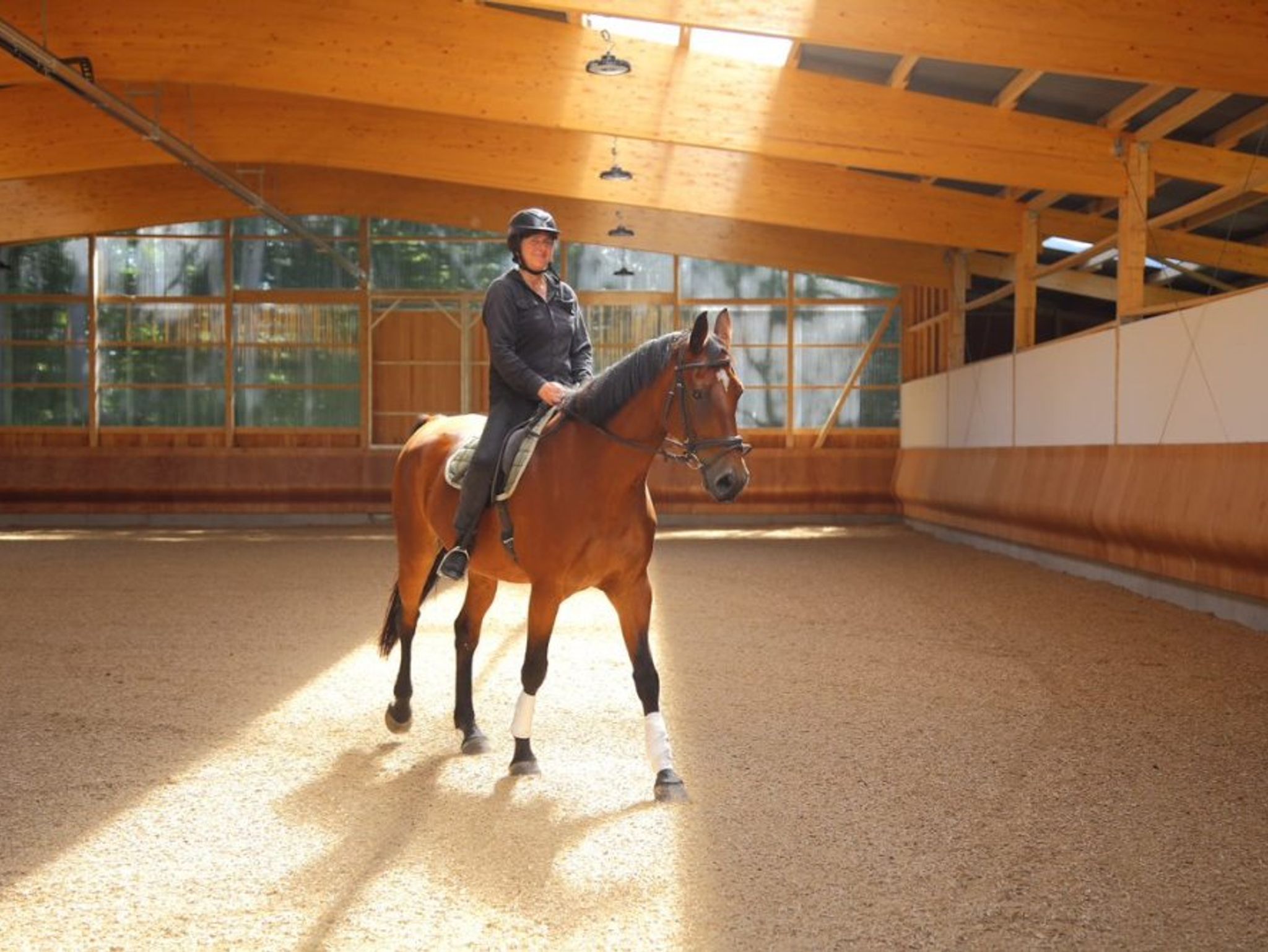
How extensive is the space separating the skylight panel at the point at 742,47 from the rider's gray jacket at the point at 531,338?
7.50m

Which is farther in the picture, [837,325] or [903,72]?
[837,325]

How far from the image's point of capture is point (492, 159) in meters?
16.0

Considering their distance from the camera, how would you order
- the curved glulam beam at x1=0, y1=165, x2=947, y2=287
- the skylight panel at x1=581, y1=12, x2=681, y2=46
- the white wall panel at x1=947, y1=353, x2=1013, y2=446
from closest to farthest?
the skylight panel at x1=581, y1=12, x2=681, y2=46 → the white wall panel at x1=947, y1=353, x2=1013, y2=446 → the curved glulam beam at x1=0, y1=165, x2=947, y2=287

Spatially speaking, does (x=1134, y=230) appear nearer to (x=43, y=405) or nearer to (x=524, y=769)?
(x=524, y=769)

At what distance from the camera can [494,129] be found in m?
15.9

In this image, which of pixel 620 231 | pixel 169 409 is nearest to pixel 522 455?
pixel 620 231

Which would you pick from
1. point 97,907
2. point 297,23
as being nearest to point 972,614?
point 97,907

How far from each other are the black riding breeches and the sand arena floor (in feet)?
3.16

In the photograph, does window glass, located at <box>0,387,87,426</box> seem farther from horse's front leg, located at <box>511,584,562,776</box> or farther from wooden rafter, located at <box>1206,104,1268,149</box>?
horse's front leg, located at <box>511,584,562,776</box>

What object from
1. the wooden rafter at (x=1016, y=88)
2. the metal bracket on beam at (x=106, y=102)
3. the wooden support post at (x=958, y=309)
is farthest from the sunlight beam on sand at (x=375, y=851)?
the wooden support post at (x=958, y=309)

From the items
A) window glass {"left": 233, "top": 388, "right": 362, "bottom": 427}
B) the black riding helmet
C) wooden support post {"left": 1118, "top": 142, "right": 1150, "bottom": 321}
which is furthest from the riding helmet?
window glass {"left": 233, "top": 388, "right": 362, "bottom": 427}

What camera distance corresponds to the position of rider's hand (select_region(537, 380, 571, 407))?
4656 mm

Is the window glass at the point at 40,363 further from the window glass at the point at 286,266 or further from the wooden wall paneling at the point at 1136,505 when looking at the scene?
the wooden wall paneling at the point at 1136,505

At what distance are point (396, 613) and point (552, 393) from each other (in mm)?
1784
